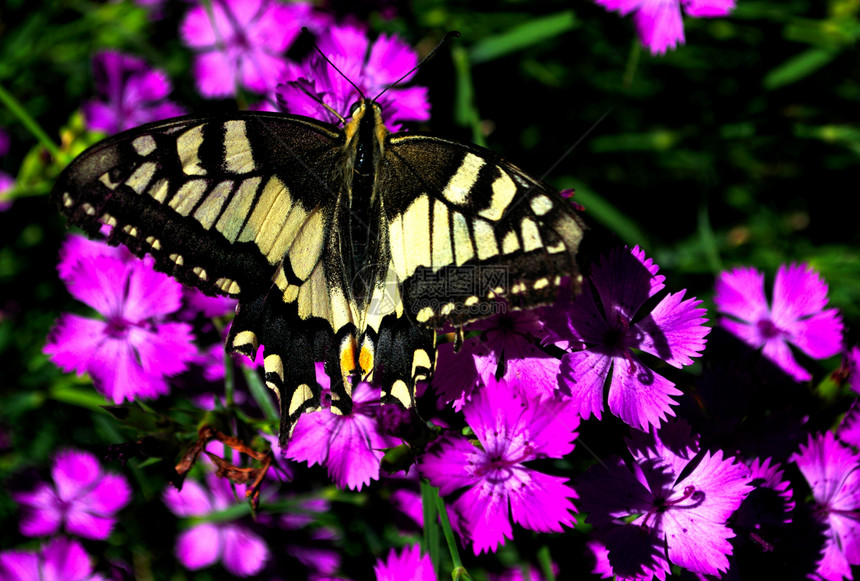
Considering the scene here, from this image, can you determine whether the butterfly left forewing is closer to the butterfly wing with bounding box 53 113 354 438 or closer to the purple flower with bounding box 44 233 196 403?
the butterfly wing with bounding box 53 113 354 438

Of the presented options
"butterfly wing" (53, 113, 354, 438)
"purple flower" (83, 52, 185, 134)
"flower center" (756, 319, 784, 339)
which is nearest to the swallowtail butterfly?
"butterfly wing" (53, 113, 354, 438)

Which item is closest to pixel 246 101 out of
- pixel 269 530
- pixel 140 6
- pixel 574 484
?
pixel 140 6

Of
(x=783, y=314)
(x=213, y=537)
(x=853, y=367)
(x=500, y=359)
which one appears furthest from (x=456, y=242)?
(x=213, y=537)

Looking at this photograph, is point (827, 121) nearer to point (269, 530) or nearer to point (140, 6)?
point (269, 530)

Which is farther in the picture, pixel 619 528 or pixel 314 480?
pixel 314 480

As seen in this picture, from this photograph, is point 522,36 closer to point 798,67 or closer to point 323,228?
point 798,67
